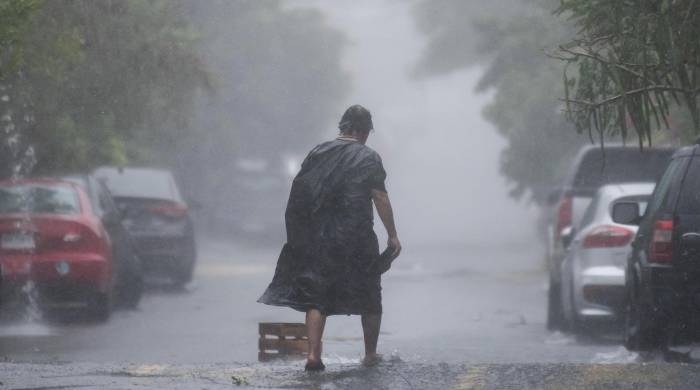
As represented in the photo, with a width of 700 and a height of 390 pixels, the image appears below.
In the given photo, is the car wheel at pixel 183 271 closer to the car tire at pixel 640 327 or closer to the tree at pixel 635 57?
the car tire at pixel 640 327

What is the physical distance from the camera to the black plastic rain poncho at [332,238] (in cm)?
859

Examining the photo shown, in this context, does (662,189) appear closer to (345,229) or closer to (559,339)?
(345,229)

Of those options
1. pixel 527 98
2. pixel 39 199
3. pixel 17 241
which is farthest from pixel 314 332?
pixel 527 98

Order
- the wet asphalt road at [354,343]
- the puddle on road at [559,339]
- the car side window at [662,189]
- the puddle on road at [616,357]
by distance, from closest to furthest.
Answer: the wet asphalt road at [354,343], the car side window at [662,189], the puddle on road at [616,357], the puddle on road at [559,339]

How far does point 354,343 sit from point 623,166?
5.51 m

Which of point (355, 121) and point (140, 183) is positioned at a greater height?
point (140, 183)

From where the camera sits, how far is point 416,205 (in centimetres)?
7581

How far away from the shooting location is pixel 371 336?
868cm

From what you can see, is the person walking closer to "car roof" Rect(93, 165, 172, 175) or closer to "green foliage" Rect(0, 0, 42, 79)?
"green foliage" Rect(0, 0, 42, 79)

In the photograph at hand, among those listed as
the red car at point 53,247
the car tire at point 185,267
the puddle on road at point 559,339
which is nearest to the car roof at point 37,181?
the red car at point 53,247

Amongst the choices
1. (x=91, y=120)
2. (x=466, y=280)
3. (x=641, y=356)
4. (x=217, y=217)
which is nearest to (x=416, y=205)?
(x=217, y=217)

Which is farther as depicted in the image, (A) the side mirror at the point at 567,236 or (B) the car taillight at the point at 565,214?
(B) the car taillight at the point at 565,214

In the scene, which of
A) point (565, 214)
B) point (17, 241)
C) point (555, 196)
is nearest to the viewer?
point (17, 241)

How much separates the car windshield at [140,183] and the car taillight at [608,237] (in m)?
8.65
